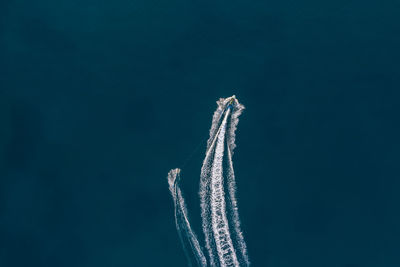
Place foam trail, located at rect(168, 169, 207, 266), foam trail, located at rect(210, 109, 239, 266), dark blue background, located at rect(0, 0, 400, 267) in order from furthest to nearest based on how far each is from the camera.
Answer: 1. dark blue background, located at rect(0, 0, 400, 267)
2. foam trail, located at rect(168, 169, 207, 266)
3. foam trail, located at rect(210, 109, 239, 266)

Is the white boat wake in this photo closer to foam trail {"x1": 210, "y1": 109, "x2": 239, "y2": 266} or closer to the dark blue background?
foam trail {"x1": 210, "y1": 109, "x2": 239, "y2": 266}

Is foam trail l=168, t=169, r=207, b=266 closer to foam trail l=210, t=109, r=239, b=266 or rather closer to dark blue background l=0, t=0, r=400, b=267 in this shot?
dark blue background l=0, t=0, r=400, b=267

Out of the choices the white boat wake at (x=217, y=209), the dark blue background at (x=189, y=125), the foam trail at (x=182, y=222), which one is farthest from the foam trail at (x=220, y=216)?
the foam trail at (x=182, y=222)

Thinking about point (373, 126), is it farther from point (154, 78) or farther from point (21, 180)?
point (21, 180)

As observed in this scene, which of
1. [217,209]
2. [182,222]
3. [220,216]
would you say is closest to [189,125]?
[217,209]

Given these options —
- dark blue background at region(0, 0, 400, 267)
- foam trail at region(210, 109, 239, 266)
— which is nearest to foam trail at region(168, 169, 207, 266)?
dark blue background at region(0, 0, 400, 267)

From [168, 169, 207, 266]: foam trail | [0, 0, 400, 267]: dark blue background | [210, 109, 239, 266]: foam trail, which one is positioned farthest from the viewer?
[0, 0, 400, 267]: dark blue background

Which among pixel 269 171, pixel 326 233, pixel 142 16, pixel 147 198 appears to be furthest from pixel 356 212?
pixel 142 16

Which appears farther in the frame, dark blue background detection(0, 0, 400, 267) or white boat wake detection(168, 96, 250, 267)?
dark blue background detection(0, 0, 400, 267)

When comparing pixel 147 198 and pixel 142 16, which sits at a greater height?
pixel 142 16
